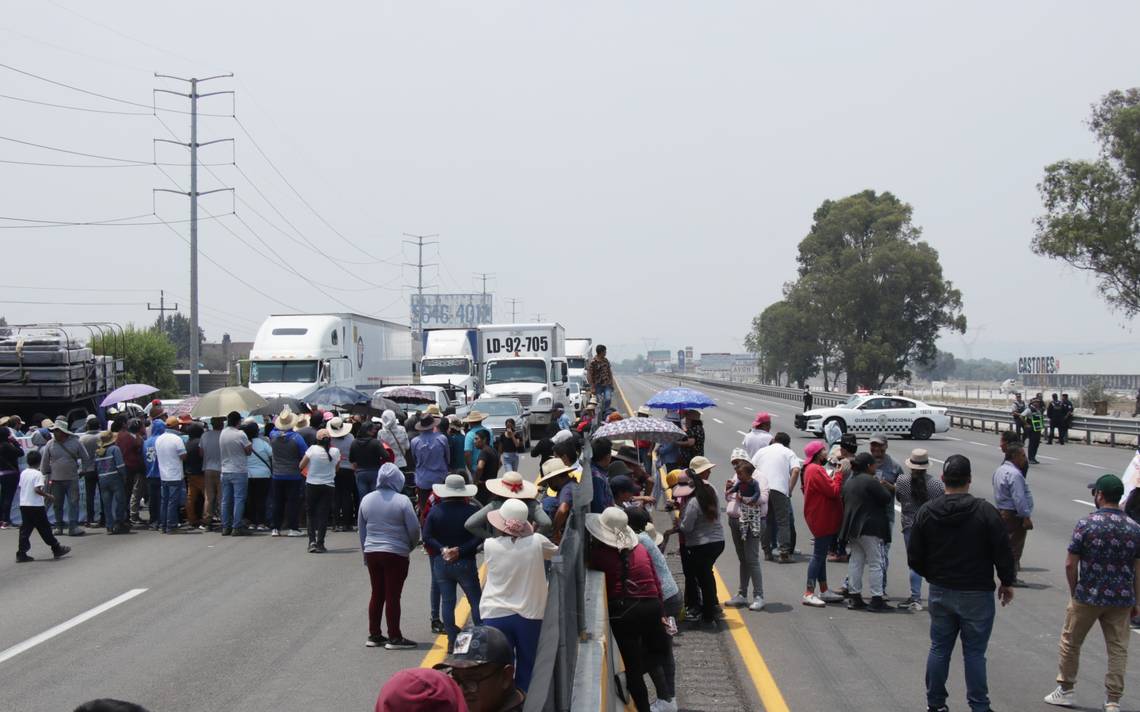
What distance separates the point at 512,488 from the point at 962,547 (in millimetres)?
3362

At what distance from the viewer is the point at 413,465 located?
1728cm

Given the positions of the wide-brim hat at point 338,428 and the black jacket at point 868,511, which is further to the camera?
the wide-brim hat at point 338,428

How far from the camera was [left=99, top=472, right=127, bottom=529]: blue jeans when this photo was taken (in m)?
16.7

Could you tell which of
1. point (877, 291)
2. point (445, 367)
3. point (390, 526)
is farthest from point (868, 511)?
point (877, 291)

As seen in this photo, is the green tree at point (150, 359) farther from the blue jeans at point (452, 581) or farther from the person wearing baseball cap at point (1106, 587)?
the person wearing baseball cap at point (1106, 587)

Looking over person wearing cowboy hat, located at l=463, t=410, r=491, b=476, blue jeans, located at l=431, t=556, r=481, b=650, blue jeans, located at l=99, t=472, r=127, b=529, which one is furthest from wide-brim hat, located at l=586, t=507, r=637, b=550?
blue jeans, located at l=99, t=472, r=127, b=529

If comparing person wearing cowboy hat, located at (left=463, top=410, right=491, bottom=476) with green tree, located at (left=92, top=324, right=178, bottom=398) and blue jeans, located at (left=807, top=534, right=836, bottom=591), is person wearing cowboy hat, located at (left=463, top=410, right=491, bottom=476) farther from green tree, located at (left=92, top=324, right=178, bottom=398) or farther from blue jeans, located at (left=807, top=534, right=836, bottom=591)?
green tree, located at (left=92, top=324, right=178, bottom=398)

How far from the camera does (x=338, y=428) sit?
16125 mm

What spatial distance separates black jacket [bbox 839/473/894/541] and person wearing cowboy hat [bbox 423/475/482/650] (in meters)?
3.82

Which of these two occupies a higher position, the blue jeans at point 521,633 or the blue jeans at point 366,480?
the blue jeans at point 366,480

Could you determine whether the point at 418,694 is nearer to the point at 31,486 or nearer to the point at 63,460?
the point at 31,486

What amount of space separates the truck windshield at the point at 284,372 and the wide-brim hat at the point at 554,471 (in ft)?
80.7

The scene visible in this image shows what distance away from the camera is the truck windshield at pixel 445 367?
149 ft

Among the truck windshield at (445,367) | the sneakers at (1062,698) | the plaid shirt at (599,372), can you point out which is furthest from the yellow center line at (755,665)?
the truck windshield at (445,367)
